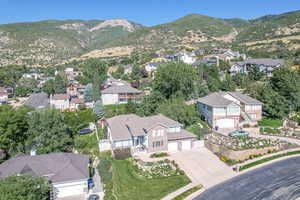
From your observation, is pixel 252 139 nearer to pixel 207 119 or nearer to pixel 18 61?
pixel 207 119

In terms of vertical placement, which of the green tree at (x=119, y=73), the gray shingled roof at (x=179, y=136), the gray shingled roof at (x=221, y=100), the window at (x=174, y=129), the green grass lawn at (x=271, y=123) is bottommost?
the green grass lawn at (x=271, y=123)

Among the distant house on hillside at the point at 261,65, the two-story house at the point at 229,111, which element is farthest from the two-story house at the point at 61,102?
the distant house on hillside at the point at 261,65

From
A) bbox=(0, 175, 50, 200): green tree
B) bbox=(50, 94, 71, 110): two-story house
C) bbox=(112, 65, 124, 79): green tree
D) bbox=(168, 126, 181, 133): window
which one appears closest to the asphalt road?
bbox=(168, 126, 181, 133): window

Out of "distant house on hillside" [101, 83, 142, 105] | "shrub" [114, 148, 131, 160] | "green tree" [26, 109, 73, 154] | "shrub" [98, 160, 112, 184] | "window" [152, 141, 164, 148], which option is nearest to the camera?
"shrub" [98, 160, 112, 184]

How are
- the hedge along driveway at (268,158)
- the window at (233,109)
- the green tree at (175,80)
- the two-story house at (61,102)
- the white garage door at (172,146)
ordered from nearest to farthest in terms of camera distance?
the hedge along driveway at (268,158), the white garage door at (172,146), the window at (233,109), the green tree at (175,80), the two-story house at (61,102)

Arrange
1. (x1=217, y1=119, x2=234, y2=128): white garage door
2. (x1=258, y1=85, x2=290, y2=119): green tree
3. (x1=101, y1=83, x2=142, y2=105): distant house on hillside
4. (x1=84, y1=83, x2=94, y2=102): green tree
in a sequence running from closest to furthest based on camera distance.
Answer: (x1=217, y1=119, x2=234, y2=128): white garage door, (x1=258, y1=85, x2=290, y2=119): green tree, (x1=101, y1=83, x2=142, y2=105): distant house on hillside, (x1=84, y1=83, x2=94, y2=102): green tree

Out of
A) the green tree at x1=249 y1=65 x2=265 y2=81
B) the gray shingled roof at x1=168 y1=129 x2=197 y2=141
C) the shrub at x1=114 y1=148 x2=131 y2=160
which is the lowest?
the shrub at x1=114 y1=148 x2=131 y2=160

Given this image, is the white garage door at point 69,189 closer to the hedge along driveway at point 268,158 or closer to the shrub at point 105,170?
the shrub at point 105,170

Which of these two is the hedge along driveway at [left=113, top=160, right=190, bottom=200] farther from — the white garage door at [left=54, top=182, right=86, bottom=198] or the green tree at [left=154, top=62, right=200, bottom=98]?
the green tree at [left=154, top=62, right=200, bottom=98]
